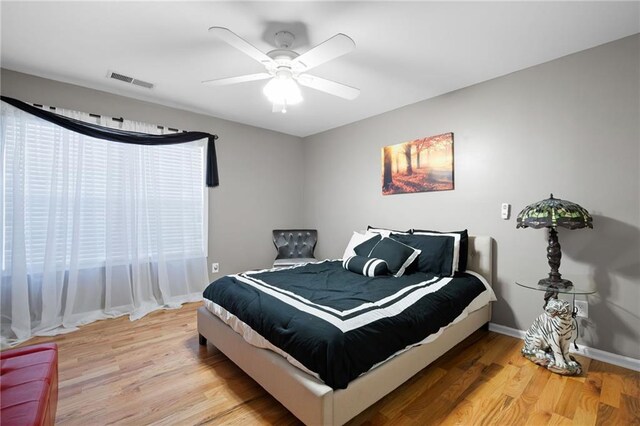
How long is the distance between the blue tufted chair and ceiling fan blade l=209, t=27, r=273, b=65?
2791 mm

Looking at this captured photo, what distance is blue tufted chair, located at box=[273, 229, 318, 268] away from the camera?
436cm

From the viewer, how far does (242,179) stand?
13.8 ft

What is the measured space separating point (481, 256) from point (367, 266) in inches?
45.6

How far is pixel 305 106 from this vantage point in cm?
355

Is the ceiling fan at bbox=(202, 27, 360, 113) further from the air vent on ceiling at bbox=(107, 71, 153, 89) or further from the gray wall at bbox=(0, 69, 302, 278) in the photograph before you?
the gray wall at bbox=(0, 69, 302, 278)

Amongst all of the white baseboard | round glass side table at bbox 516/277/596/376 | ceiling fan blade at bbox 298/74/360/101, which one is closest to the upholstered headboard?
round glass side table at bbox 516/277/596/376

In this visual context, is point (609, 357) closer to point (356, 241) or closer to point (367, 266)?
point (367, 266)

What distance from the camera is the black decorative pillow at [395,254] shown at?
8.82ft

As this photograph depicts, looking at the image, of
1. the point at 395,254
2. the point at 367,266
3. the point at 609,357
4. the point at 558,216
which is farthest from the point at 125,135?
the point at 609,357

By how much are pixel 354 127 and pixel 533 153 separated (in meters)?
2.23

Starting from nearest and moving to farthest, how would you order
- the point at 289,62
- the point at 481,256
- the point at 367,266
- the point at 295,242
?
the point at 289,62 → the point at 367,266 → the point at 481,256 → the point at 295,242

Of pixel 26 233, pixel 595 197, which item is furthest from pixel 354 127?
pixel 26 233

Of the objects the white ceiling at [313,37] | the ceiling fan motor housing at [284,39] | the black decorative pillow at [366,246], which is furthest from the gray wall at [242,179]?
the ceiling fan motor housing at [284,39]

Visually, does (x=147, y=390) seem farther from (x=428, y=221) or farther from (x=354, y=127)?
(x=354, y=127)
